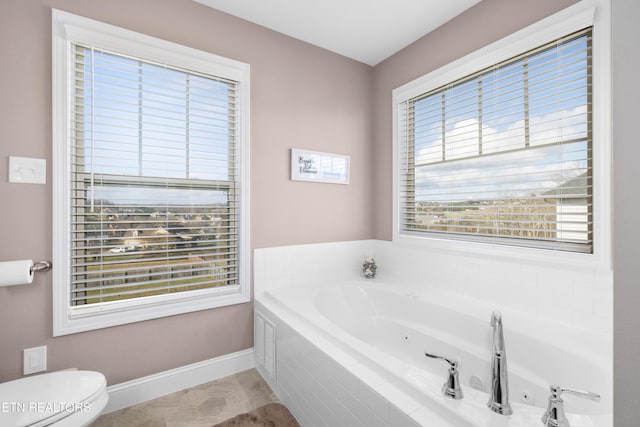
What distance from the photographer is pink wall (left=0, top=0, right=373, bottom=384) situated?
1598mm

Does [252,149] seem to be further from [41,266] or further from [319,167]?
[41,266]

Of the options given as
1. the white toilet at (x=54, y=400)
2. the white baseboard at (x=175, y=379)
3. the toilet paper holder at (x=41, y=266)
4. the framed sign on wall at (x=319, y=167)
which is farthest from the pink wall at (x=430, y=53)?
the toilet paper holder at (x=41, y=266)

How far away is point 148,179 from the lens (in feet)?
6.44

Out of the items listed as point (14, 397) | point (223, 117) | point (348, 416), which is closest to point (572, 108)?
point (348, 416)

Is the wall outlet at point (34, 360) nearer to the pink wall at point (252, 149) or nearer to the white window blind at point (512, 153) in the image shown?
the pink wall at point (252, 149)

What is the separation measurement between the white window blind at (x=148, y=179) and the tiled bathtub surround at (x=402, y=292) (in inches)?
19.7

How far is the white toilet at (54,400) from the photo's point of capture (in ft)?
3.74

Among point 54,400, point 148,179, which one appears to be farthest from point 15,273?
point 148,179

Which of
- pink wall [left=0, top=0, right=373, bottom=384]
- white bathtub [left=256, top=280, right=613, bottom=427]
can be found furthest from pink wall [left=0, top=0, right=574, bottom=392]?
white bathtub [left=256, top=280, right=613, bottom=427]

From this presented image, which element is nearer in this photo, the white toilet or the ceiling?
the white toilet

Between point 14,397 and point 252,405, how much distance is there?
3.82 ft

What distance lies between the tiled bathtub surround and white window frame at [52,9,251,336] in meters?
0.44

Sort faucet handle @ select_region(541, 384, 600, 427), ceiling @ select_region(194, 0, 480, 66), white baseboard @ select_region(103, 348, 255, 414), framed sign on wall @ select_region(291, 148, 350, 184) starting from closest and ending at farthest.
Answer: faucet handle @ select_region(541, 384, 600, 427)
white baseboard @ select_region(103, 348, 255, 414)
ceiling @ select_region(194, 0, 480, 66)
framed sign on wall @ select_region(291, 148, 350, 184)

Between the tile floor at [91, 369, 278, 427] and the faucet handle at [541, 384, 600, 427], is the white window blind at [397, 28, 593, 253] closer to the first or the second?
the faucet handle at [541, 384, 600, 427]
